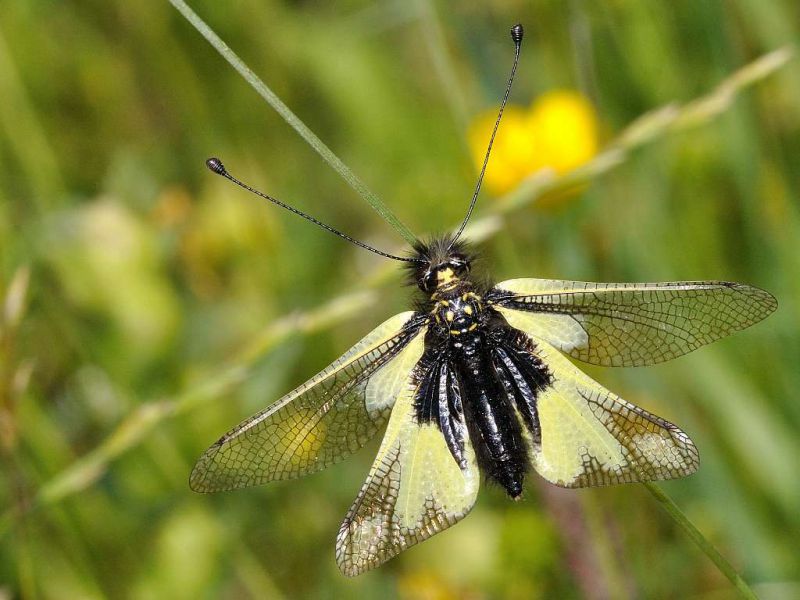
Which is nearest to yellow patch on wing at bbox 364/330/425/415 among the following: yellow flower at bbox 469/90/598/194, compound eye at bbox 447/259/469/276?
compound eye at bbox 447/259/469/276

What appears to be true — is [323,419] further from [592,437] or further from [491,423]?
[592,437]

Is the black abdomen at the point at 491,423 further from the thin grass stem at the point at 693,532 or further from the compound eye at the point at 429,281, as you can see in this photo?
the thin grass stem at the point at 693,532

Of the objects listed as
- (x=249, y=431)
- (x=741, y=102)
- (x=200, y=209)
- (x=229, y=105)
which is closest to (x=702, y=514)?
(x=741, y=102)

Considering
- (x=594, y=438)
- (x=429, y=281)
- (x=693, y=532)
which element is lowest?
(x=693, y=532)

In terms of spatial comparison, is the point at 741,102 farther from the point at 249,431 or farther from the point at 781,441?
the point at 249,431

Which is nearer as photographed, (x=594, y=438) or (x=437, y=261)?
(x=594, y=438)

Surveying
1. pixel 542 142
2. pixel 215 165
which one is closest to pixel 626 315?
pixel 215 165
